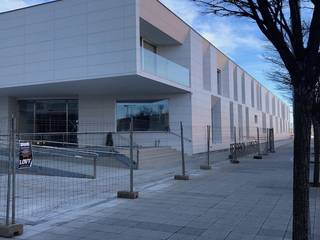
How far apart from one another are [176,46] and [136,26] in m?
7.67

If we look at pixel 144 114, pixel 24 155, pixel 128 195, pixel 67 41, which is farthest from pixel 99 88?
pixel 24 155

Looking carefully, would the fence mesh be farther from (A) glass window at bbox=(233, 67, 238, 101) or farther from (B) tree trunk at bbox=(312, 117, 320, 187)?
(A) glass window at bbox=(233, 67, 238, 101)

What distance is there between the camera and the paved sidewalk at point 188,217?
23.9ft

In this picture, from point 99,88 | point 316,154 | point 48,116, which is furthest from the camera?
point 48,116

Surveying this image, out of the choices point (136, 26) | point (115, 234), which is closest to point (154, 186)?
point (115, 234)

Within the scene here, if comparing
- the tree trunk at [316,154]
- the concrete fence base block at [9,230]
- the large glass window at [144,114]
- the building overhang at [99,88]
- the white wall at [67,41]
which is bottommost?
the concrete fence base block at [9,230]

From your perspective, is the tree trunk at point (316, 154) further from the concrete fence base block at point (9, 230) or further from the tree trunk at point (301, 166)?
the concrete fence base block at point (9, 230)

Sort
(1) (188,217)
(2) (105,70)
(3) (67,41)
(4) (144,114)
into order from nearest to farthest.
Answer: (1) (188,217) → (2) (105,70) → (3) (67,41) → (4) (144,114)

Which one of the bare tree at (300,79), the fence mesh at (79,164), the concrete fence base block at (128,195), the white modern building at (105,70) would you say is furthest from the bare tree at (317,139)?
the white modern building at (105,70)

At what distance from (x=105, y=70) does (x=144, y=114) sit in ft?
21.7

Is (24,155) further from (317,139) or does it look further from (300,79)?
(317,139)

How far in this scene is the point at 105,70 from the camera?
2242cm

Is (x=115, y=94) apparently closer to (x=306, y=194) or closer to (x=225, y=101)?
(x=225, y=101)

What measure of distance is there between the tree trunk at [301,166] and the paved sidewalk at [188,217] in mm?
2380
